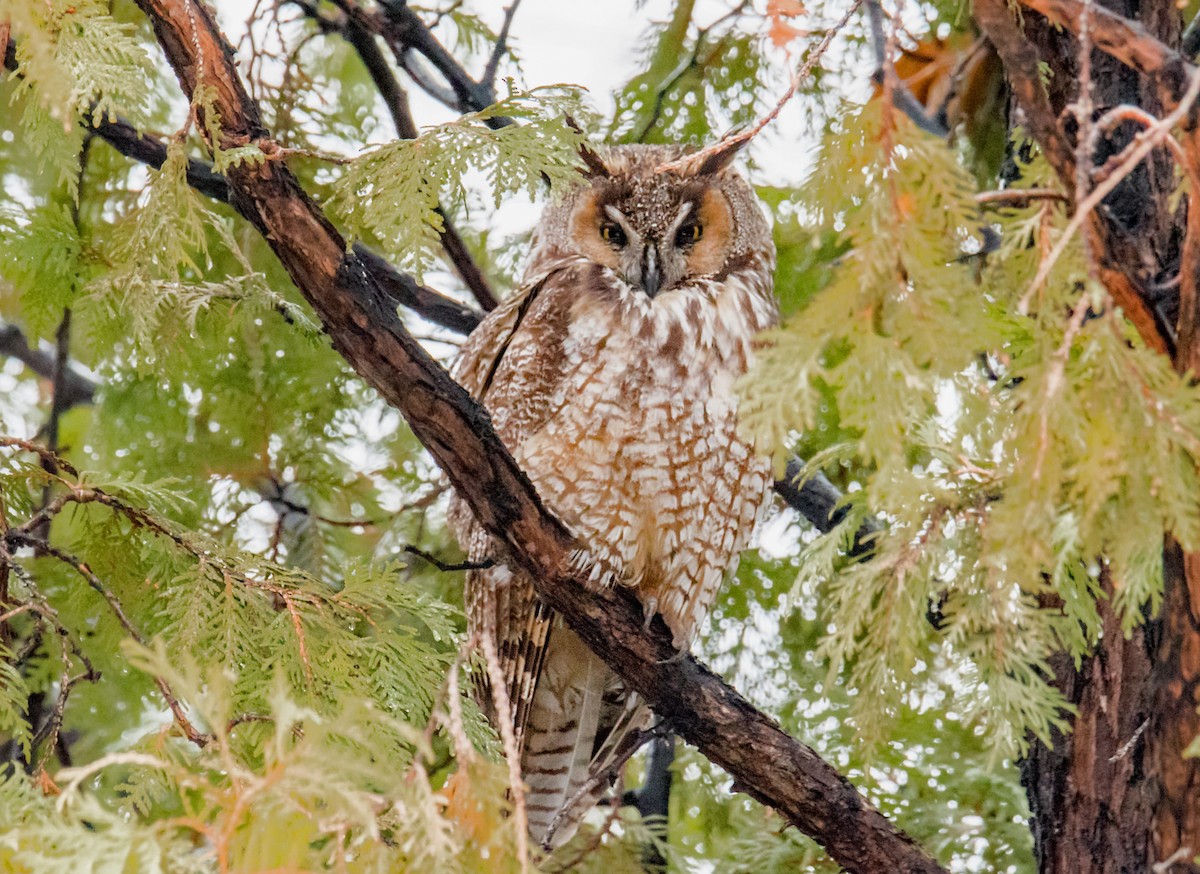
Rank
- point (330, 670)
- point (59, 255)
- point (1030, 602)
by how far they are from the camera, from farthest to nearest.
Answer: point (59, 255) → point (330, 670) → point (1030, 602)

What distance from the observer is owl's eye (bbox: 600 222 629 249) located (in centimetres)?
255

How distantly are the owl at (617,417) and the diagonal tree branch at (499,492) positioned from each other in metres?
0.16

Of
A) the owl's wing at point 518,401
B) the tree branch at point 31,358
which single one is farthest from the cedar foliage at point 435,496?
the tree branch at point 31,358

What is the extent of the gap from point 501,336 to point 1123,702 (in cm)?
133

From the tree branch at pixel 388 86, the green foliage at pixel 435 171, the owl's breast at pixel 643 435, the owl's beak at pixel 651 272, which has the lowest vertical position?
the owl's breast at pixel 643 435

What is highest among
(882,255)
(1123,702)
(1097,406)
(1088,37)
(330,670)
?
(1088,37)

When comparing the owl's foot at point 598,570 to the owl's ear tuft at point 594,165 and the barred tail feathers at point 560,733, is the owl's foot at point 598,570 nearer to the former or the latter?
the barred tail feathers at point 560,733

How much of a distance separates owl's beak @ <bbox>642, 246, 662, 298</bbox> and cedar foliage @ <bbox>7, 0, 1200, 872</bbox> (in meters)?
0.33

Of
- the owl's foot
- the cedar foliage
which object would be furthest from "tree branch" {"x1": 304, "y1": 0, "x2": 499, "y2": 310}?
the owl's foot

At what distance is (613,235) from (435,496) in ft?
3.18

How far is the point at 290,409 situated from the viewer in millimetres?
3104

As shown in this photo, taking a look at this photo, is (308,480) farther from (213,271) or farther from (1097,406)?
(1097,406)

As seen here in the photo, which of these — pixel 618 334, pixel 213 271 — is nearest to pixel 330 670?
pixel 618 334

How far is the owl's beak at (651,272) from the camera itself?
2.46m
